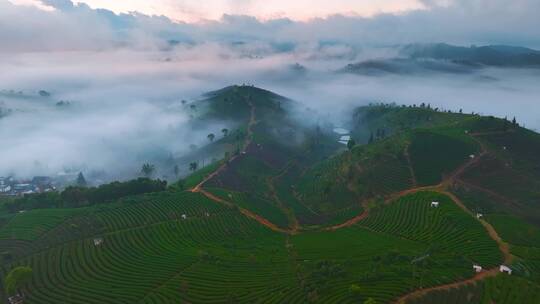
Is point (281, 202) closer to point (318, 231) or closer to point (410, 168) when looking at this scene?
→ point (318, 231)

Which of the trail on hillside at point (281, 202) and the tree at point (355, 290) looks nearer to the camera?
the tree at point (355, 290)


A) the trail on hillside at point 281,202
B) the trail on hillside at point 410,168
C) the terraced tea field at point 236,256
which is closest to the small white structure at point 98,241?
the terraced tea field at point 236,256

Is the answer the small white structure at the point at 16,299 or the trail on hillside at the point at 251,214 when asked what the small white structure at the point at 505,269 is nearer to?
the trail on hillside at the point at 251,214

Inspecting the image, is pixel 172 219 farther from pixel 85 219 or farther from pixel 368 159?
pixel 368 159

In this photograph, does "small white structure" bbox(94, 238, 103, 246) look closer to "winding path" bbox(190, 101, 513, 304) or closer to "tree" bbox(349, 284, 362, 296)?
"winding path" bbox(190, 101, 513, 304)

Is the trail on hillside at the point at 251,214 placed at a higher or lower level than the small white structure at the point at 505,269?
lower

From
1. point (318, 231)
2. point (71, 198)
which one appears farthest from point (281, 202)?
point (71, 198)

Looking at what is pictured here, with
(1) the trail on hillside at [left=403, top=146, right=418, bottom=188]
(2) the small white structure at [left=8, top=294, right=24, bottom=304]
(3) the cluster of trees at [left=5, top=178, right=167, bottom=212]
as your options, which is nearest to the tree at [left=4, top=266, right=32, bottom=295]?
(2) the small white structure at [left=8, top=294, right=24, bottom=304]

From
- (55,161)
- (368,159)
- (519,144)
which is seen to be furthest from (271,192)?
(55,161)
